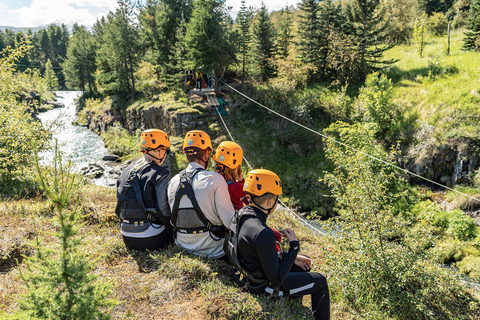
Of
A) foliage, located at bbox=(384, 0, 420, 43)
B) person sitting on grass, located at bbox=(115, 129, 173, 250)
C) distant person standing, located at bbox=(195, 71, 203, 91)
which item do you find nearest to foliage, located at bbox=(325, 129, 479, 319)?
person sitting on grass, located at bbox=(115, 129, 173, 250)

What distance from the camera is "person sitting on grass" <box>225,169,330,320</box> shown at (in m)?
3.22

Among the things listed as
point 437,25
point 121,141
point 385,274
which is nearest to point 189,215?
point 385,274

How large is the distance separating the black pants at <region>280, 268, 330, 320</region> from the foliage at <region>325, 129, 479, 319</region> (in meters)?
0.91

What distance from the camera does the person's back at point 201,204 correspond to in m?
4.03

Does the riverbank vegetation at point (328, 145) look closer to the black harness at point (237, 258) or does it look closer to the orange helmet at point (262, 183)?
the black harness at point (237, 258)

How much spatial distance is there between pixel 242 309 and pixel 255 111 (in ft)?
74.4

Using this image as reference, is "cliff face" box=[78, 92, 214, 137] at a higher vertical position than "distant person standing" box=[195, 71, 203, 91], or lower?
lower

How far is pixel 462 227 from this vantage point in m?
12.5

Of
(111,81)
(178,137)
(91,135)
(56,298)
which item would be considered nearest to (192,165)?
(56,298)

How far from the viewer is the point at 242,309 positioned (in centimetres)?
366

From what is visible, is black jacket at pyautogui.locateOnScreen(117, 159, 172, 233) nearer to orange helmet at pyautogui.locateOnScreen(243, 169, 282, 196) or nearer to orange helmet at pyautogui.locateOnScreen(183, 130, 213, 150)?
orange helmet at pyautogui.locateOnScreen(183, 130, 213, 150)

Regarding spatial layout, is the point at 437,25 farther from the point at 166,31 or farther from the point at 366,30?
the point at 166,31

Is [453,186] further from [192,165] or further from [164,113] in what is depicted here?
[164,113]

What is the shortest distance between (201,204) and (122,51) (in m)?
38.0
